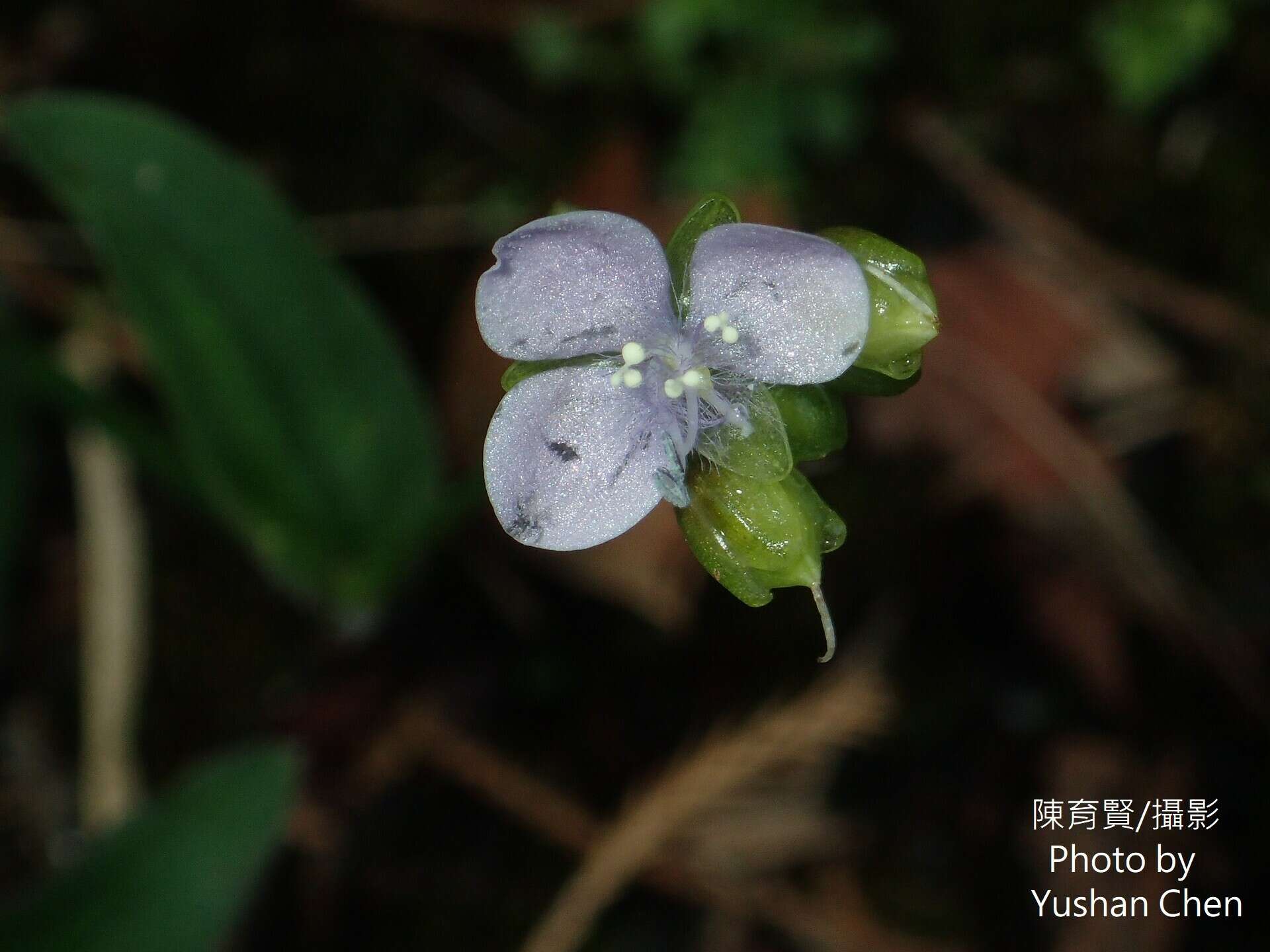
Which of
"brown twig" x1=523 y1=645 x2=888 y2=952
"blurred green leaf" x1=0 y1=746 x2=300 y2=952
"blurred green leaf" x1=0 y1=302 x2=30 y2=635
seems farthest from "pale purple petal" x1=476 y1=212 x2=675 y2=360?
"blurred green leaf" x1=0 y1=302 x2=30 y2=635

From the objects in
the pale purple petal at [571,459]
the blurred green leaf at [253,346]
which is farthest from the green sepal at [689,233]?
the blurred green leaf at [253,346]

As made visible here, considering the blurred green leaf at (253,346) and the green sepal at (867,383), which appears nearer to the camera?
the green sepal at (867,383)

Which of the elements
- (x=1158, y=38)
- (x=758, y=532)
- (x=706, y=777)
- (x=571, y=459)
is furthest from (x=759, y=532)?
Result: (x=1158, y=38)

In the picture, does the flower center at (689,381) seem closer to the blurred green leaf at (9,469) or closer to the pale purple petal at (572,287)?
the pale purple petal at (572,287)

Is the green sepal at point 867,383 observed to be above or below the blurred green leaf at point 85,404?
below

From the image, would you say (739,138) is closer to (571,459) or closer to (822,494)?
(822,494)

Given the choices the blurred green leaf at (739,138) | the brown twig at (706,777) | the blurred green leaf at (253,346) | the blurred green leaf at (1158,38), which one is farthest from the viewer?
the blurred green leaf at (739,138)

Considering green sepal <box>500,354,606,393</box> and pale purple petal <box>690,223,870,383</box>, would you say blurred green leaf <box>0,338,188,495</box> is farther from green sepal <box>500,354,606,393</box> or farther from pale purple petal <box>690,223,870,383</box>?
pale purple petal <box>690,223,870,383</box>
